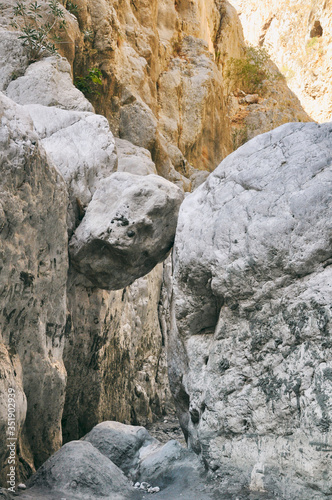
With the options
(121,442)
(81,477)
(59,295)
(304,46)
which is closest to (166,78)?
(59,295)

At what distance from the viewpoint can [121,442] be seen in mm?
5168

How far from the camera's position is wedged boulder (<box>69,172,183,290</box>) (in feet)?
17.0

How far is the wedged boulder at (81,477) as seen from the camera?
13.5 ft

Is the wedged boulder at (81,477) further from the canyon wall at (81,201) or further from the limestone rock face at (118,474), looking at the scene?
the canyon wall at (81,201)

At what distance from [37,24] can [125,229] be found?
17.4ft

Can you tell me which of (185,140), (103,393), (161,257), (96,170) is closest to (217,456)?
(161,257)

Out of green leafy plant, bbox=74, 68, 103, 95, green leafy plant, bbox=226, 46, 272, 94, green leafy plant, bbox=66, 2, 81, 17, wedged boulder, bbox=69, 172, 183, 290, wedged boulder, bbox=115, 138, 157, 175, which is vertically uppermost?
green leafy plant, bbox=226, 46, 272, 94

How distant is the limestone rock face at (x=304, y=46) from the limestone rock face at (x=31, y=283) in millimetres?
22706

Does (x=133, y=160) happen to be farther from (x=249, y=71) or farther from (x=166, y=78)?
(x=249, y=71)

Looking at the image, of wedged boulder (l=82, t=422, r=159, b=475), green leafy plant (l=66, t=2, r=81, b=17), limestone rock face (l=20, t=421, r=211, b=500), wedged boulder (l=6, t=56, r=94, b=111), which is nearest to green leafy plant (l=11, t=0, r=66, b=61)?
wedged boulder (l=6, t=56, r=94, b=111)

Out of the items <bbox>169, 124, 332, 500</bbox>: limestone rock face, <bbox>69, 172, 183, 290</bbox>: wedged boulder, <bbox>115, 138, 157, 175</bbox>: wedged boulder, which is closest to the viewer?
<bbox>169, 124, 332, 500</bbox>: limestone rock face

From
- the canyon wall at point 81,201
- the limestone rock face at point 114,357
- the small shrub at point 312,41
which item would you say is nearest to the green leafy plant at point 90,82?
the canyon wall at point 81,201

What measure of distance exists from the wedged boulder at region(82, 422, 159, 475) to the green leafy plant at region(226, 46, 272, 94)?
17.4m

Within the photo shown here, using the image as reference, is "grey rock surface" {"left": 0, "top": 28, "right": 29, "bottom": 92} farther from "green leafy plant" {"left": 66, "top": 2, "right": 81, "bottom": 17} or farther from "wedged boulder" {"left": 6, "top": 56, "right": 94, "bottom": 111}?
"green leafy plant" {"left": 66, "top": 2, "right": 81, "bottom": 17}
